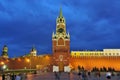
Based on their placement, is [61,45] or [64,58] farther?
[61,45]

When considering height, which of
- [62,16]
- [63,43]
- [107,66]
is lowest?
[107,66]

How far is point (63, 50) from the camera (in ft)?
274

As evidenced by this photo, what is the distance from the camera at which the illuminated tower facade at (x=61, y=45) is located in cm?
8169

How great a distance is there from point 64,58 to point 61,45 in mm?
3889

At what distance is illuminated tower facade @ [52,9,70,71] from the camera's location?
268 feet

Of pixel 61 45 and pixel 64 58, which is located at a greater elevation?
pixel 61 45

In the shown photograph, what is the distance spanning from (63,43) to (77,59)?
7.15 metres

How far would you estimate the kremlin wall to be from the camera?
3255 inches

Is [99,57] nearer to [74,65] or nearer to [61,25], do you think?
[74,65]

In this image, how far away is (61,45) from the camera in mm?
84188

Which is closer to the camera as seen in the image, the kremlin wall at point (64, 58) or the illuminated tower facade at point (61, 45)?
the illuminated tower facade at point (61, 45)

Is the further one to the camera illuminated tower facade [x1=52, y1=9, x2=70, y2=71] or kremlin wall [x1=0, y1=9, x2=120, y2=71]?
kremlin wall [x1=0, y1=9, x2=120, y2=71]

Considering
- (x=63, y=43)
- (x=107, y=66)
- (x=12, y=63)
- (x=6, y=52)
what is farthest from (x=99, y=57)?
(x=6, y=52)

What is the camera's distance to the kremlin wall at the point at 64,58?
8269cm
